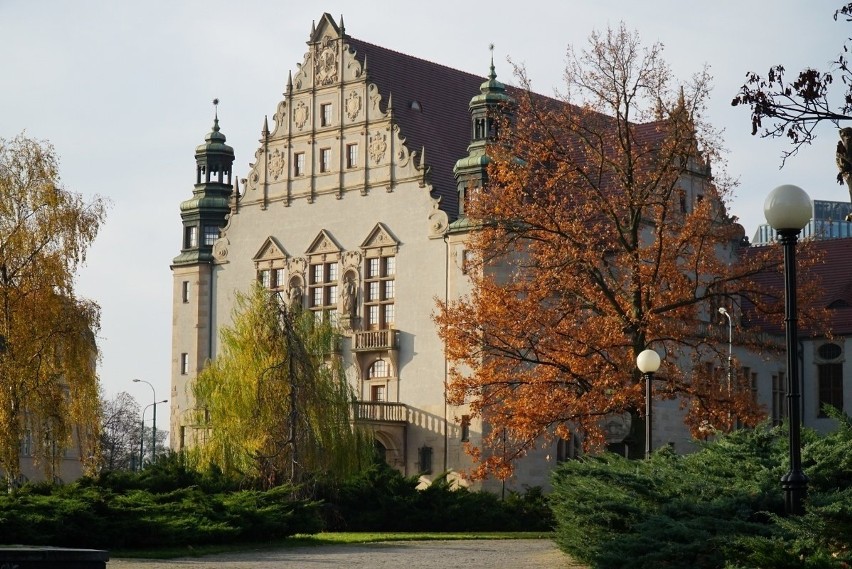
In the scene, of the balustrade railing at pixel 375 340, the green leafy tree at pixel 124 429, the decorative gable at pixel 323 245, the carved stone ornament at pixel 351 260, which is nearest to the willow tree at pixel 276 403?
the balustrade railing at pixel 375 340

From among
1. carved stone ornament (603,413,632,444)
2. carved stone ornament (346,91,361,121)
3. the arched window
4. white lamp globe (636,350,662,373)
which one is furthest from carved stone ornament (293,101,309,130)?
white lamp globe (636,350,662,373)

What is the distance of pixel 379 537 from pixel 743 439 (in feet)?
47.1

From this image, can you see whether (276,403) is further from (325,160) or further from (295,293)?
(325,160)

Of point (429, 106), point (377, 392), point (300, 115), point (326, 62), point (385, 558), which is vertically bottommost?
point (385, 558)

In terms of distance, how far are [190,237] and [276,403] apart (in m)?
28.0

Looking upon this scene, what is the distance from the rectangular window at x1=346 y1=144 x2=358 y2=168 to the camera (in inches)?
2361

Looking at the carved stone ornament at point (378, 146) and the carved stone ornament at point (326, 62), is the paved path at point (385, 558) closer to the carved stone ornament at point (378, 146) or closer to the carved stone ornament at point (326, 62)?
the carved stone ornament at point (378, 146)

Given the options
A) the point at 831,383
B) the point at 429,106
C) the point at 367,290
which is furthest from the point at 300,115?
the point at 831,383

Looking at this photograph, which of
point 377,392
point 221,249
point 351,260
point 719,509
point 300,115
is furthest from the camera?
point 221,249

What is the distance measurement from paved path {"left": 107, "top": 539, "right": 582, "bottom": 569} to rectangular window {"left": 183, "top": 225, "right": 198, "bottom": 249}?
36.7m

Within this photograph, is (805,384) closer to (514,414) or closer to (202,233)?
(202,233)

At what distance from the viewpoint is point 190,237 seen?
66375 mm

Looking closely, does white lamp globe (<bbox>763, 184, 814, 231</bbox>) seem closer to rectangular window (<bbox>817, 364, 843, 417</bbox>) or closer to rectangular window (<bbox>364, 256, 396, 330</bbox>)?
rectangular window (<bbox>364, 256, 396, 330</bbox>)

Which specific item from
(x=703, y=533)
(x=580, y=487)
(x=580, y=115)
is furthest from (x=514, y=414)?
(x=703, y=533)
